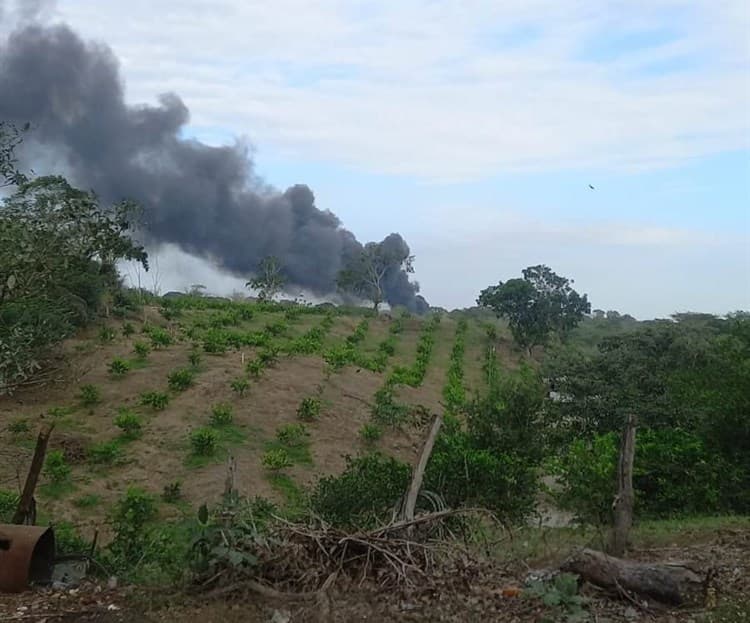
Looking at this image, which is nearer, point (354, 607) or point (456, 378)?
point (354, 607)

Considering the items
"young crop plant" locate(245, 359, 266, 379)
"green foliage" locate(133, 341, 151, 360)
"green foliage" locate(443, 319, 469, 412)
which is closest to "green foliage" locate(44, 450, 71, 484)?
"young crop plant" locate(245, 359, 266, 379)

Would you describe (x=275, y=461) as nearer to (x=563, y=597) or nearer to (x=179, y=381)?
(x=179, y=381)

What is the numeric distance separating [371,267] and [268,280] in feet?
20.3

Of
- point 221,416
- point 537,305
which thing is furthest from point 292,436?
point 537,305

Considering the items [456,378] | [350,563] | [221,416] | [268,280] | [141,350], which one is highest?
[268,280]

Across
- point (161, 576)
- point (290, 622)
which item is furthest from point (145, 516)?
point (290, 622)

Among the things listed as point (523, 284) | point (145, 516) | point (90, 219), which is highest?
point (523, 284)

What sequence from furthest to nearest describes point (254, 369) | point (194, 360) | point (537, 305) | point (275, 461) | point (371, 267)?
point (371, 267), point (537, 305), point (194, 360), point (254, 369), point (275, 461)

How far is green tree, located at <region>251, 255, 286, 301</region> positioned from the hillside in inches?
642

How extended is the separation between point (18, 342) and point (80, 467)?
25.0ft

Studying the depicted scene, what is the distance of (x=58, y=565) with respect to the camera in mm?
5816

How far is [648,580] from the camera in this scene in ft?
15.7

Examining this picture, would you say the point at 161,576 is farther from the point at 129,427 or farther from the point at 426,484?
the point at 129,427

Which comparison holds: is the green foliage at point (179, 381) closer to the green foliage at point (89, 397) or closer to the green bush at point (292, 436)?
the green foliage at point (89, 397)
